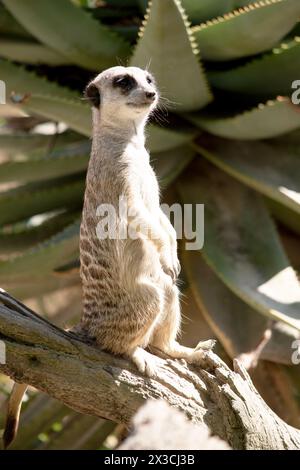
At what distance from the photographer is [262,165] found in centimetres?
393

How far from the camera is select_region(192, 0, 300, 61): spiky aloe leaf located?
3.60 m

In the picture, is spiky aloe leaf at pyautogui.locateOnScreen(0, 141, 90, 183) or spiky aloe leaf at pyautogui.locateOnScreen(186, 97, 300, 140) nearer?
spiky aloe leaf at pyautogui.locateOnScreen(186, 97, 300, 140)

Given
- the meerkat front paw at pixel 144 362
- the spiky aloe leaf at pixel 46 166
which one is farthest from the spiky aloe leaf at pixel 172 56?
the meerkat front paw at pixel 144 362

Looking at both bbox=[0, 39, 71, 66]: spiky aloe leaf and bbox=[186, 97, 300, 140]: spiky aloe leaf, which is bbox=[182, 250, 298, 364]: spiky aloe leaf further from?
bbox=[0, 39, 71, 66]: spiky aloe leaf

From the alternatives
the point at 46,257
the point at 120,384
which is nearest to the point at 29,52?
the point at 46,257

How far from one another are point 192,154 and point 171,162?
0.12 metres

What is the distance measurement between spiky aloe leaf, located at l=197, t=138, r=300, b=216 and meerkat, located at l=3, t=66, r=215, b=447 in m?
0.65

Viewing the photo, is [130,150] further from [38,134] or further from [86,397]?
[38,134]

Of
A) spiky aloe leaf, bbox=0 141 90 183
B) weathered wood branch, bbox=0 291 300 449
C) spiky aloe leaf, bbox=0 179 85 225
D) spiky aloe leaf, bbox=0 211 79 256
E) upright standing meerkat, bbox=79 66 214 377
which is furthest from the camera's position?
spiky aloe leaf, bbox=0 211 79 256

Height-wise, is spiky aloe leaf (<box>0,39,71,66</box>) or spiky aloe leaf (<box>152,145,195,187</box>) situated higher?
spiky aloe leaf (<box>0,39,71,66</box>)

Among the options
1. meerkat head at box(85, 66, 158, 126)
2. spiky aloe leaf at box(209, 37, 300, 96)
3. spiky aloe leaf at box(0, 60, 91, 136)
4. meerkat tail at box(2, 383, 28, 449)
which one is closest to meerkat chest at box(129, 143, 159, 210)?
meerkat head at box(85, 66, 158, 126)

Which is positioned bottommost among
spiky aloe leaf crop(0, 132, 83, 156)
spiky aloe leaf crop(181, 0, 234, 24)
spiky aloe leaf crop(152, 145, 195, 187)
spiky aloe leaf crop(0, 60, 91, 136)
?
spiky aloe leaf crop(0, 132, 83, 156)

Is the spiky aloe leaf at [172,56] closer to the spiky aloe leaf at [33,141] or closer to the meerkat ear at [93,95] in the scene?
the meerkat ear at [93,95]
